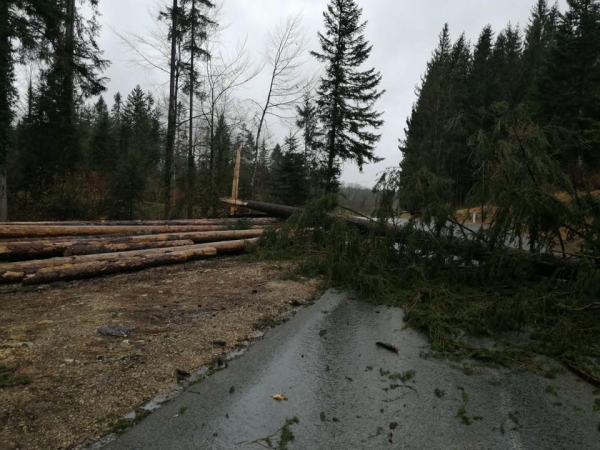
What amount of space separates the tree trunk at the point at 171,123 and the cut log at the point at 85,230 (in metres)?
6.37

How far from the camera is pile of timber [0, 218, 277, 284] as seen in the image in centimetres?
530

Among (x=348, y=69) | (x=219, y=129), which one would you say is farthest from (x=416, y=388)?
(x=348, y=69)

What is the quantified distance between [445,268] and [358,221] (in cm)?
204

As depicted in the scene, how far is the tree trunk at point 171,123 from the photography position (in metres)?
15.1

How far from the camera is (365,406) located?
251cm

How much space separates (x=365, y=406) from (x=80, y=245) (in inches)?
221

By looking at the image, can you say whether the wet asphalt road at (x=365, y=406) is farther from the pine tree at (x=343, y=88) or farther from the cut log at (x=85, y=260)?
the pine tree at (x=343, y=88)

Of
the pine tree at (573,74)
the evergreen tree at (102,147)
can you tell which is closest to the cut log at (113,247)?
the evergreen tree at (102,147)

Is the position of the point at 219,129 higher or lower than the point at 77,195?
higher

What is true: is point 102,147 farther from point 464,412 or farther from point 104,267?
point 464,412

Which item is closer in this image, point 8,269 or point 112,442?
point 112,442

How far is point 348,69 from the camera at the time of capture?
23109mm

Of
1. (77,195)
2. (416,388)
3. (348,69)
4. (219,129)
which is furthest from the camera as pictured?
(348,69)

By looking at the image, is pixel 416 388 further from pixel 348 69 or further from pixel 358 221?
pixel 348 69
